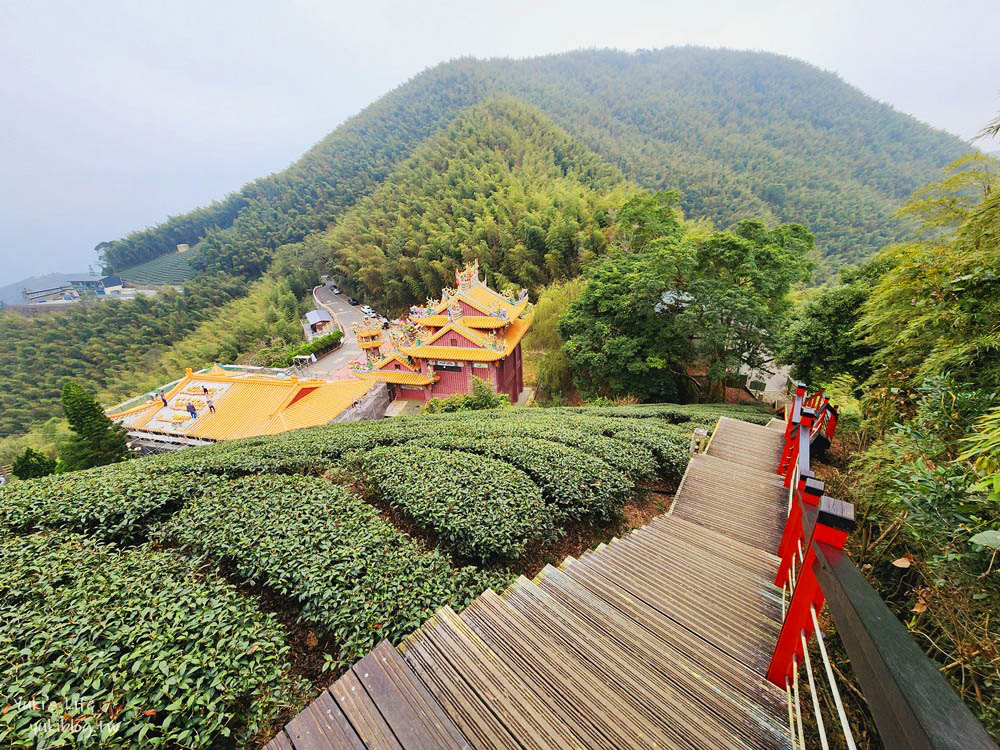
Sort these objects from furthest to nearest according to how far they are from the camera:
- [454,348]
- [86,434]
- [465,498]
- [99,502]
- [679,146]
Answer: [679,146] < [454,348] < [86,434] < [465,498] < [99,502]

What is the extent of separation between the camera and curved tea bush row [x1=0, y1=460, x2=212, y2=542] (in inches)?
144

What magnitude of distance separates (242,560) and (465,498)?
6.66ft

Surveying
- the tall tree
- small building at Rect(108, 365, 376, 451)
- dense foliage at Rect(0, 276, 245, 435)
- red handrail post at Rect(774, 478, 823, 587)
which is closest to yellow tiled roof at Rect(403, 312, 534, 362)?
small building at Rect(108, 365, 376, 451)

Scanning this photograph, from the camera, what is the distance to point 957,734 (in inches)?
26.2

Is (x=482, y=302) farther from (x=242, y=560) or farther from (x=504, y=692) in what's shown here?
(x=504, y=692)

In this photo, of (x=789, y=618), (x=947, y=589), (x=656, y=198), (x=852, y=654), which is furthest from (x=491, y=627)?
(x=656, y=198)

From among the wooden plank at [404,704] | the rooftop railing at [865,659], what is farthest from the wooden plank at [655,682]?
the wooden plank at [404,704]

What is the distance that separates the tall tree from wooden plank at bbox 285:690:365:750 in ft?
46.4

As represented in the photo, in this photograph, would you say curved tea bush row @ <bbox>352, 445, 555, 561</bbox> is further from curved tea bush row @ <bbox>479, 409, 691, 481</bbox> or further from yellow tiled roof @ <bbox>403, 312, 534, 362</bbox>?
yellow tiled roof @ <bbox>403, 312, 534, 362</bbox>

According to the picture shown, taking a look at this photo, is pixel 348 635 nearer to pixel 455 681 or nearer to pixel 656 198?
pixel 455 681

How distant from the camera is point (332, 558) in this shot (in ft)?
10.6

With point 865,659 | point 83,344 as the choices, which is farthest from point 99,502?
point 83,344

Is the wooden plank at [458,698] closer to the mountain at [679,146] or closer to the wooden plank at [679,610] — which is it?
the wooden plank at [679,610]

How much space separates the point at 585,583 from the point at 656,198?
14.7 m
